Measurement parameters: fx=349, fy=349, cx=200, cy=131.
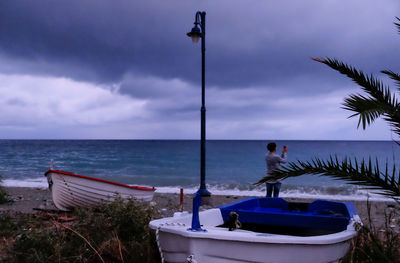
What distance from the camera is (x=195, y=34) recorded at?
36.1 ft

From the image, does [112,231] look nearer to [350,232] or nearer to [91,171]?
[350,232]

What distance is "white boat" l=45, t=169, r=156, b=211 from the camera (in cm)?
919

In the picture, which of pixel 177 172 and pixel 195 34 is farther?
pixel 177 172

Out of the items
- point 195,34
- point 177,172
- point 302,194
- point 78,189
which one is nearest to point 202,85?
point 195,34

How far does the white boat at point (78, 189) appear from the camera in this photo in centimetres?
919

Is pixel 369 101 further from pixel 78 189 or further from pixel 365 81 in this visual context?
pixel 78 189

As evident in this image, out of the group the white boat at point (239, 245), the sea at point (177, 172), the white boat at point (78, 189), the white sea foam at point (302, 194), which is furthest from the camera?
the sea at point (177, 172)

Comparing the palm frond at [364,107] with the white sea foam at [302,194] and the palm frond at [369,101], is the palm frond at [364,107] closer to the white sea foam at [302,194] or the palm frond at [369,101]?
the palm frond at [369,101]

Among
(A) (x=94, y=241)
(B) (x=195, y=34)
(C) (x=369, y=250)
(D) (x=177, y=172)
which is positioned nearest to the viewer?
(C) (x=369, y=250)

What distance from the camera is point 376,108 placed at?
4074mm

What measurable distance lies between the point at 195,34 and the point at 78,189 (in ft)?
19.0

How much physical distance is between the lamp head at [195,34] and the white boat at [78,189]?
503 centimetres

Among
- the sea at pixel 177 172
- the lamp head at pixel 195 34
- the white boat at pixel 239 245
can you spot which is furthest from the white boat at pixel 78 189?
the white boat at pixel 239 245

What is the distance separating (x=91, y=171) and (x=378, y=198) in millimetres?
26145
